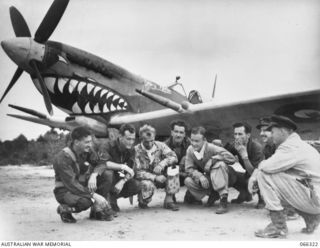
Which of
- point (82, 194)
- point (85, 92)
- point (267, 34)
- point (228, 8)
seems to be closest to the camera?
point (82, 194)

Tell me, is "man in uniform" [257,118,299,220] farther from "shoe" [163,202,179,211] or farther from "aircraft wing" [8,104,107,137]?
"aircraft wing" [8,104,107,137]

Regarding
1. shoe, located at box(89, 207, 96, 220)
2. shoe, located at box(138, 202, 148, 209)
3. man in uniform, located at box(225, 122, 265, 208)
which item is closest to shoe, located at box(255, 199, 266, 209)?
man in uniform, located at box(225, 122, 265, 208)

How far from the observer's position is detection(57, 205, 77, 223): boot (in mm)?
2285

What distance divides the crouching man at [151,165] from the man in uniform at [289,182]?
0.82 meters

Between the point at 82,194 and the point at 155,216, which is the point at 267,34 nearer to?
the point at 155,216

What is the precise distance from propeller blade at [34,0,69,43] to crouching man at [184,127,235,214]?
2043mm

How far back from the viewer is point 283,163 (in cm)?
199

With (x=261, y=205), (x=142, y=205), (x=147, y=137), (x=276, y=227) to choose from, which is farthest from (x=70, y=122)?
(x=276, y=227)

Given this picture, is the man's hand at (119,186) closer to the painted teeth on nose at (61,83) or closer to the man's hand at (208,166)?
the man's hand at (208,166)

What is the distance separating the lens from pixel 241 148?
8.98 feet

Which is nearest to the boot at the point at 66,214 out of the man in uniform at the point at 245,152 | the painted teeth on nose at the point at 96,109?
the man in uniform at the point at 245,152

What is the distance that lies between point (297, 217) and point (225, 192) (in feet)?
1.73

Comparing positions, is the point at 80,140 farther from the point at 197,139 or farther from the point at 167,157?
the point at 197,139

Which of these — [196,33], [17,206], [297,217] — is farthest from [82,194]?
[196,33]
